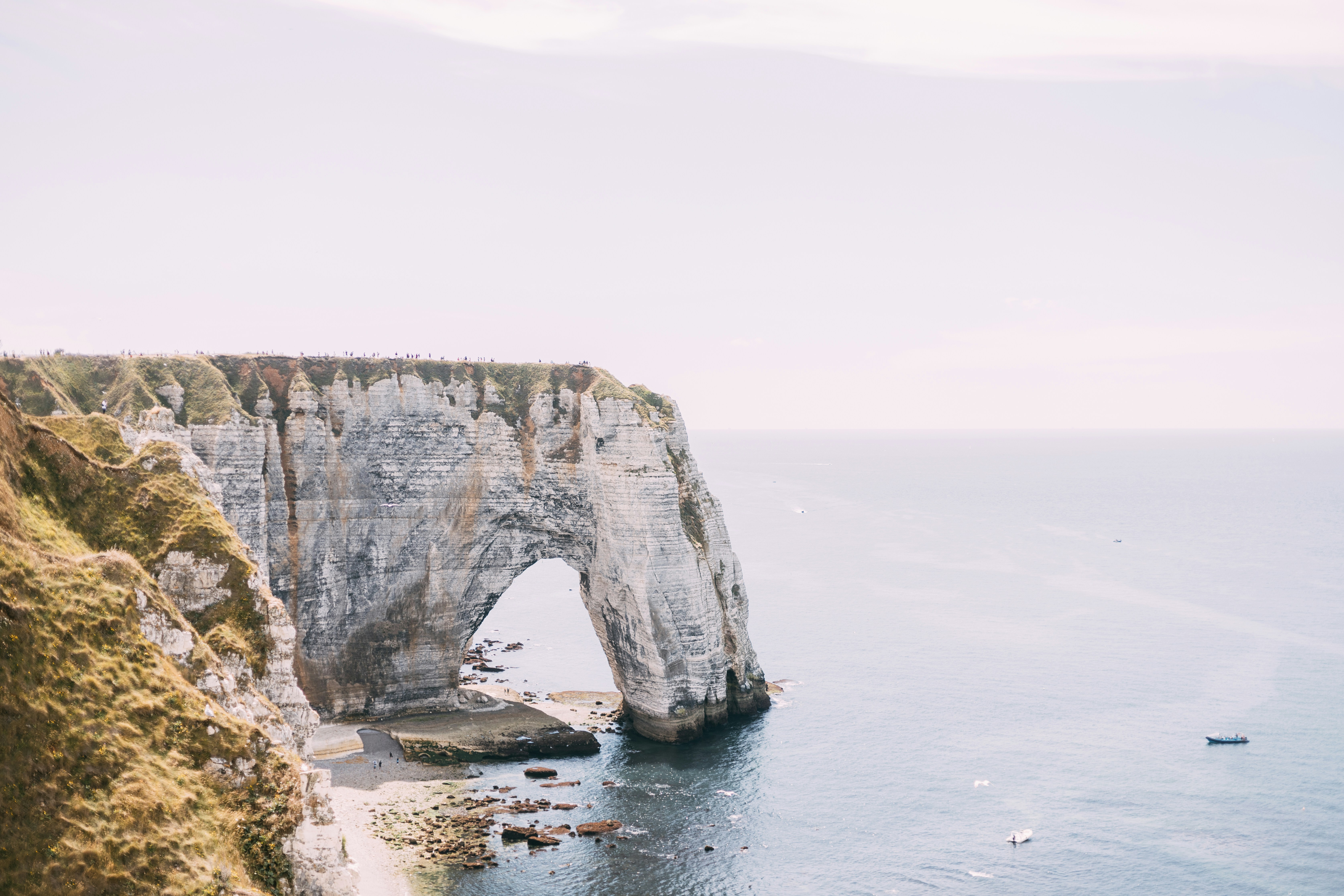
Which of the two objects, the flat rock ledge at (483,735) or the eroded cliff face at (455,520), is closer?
the flat rock ledge at (483,735)

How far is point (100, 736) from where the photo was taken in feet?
73.0

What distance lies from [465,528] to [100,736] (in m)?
48.0

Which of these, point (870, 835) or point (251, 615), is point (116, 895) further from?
point (870, 835)

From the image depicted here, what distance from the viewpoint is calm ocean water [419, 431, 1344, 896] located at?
1953 inches

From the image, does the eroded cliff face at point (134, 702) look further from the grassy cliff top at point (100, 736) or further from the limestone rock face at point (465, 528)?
the limestone rock face at point (465, 528)

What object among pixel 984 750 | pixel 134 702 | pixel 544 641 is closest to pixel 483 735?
pixel 544 641

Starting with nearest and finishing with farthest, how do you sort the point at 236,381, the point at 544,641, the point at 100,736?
the point at 100,736 < the point at 236,381 < the point at 544,641

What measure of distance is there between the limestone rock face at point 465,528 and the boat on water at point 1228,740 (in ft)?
111

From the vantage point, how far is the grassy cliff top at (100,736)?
20.5m

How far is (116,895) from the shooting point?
2050 cm

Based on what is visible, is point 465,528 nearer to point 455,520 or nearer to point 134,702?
point 455,520

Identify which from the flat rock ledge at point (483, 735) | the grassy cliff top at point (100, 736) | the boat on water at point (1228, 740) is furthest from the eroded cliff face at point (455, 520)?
the grassy cliff top at point (100, 736)

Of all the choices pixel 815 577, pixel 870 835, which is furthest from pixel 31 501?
pixel 815 577

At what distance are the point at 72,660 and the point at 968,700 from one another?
230 ft
